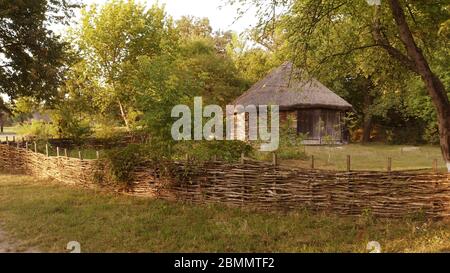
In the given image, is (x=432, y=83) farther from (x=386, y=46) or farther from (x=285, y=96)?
(x=285, y=96)

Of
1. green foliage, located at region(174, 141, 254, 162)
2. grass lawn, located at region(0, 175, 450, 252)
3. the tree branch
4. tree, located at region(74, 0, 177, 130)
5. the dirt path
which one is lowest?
the dirt path

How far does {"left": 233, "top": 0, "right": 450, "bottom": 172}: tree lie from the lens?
322 inches

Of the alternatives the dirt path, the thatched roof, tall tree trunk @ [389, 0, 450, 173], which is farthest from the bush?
the thatched roof

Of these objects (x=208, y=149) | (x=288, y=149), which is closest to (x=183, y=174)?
(x=208, y=149)

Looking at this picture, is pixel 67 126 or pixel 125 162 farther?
pixel 67 126

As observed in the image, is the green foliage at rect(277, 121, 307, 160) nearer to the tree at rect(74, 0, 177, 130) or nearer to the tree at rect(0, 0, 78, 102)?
the tree at rect(0, 0, 78, 102)

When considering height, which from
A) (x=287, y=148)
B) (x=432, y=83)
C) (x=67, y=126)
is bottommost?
(x=287, y=148)

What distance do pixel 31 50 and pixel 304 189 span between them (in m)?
15.1

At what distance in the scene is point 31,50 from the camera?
18.0m

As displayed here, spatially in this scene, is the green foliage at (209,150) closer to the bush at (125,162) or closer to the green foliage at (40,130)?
the bush at (125,162)

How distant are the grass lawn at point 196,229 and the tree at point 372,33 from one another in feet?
8.97

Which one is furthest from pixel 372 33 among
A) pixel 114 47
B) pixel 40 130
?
pixel 114 47

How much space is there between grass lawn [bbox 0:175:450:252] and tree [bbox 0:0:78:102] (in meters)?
10.3

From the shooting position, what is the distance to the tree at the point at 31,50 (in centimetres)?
1706
